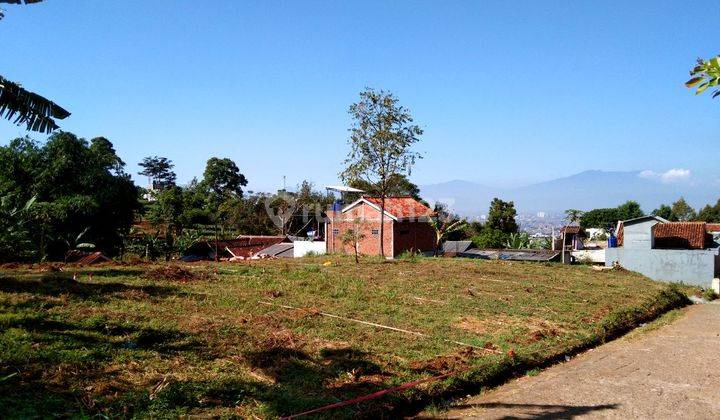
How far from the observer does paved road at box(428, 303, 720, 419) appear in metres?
5.84

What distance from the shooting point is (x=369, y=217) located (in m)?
31.1

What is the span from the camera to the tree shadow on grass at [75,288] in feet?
28.8

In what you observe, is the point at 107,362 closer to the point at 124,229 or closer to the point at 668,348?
the point at 668,348

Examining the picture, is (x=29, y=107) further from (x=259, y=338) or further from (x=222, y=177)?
(x=222, y=177)

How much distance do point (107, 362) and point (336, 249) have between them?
26271mm

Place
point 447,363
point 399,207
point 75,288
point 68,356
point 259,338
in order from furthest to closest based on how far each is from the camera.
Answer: point 399,207 < point 75,288 < point 259,338 < point 447,363 < point 68,356

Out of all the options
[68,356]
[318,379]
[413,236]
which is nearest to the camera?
[68,356]

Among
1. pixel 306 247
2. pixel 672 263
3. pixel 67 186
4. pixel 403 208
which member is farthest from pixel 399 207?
pixel 67 186

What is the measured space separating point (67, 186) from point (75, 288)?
15303 millimetres

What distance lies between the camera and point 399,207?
31.7m

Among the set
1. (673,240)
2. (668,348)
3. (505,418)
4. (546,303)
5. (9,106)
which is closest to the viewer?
(505,418)

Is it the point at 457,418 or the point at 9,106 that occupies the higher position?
the point at 9,106

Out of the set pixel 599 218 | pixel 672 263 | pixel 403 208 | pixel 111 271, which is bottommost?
pixel 672 263

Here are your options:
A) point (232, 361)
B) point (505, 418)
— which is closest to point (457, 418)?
point (505, 418)
